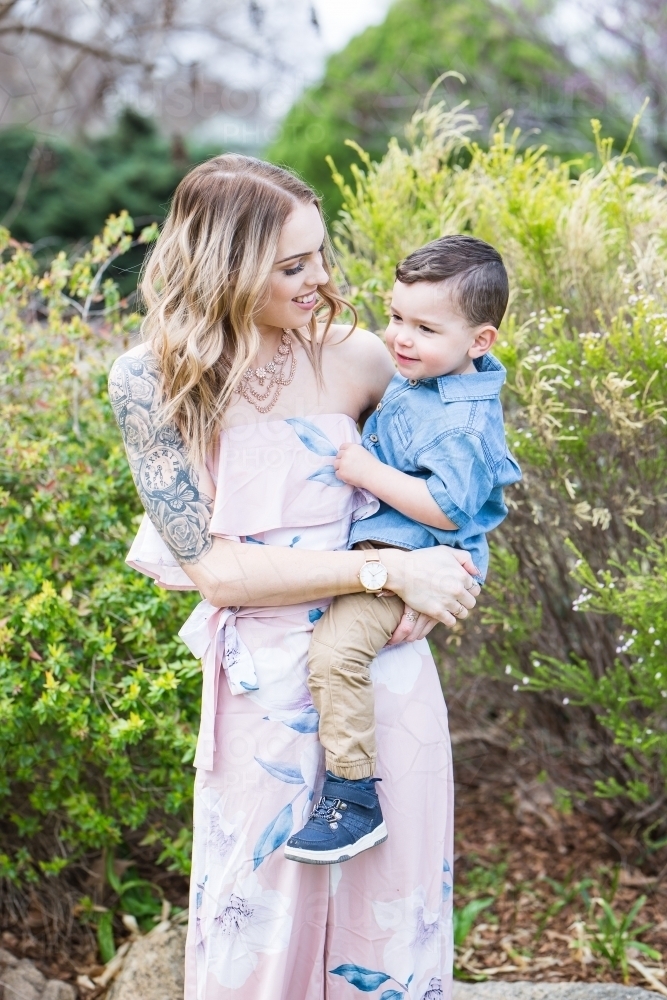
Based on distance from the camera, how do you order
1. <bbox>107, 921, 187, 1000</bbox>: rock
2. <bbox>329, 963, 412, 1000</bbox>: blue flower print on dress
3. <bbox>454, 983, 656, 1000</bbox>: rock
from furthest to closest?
<bbox>107, 921, 187, 1000</bbox>: rock → <bbox>454, 983, 656, 1000</bbox>: rock → <bbox>329, 963, 412, 1000</bbox>: blue flower print on dress

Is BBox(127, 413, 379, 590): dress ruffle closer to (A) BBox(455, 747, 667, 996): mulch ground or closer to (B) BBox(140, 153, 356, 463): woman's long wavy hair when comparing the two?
(B) BBox(140, 153, 356, 463): woman's long wavy hair

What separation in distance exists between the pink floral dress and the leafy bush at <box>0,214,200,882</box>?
0.65 m

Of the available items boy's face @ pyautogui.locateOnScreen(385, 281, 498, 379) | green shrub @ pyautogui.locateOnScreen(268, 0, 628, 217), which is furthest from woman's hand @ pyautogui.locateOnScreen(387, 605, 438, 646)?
green shrub @ pyautogui.locateOnScreen(268, 0, 628, 217)

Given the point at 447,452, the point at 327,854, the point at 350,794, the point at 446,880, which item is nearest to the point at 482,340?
the point at 447,452

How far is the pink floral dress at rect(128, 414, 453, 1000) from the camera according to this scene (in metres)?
2.02

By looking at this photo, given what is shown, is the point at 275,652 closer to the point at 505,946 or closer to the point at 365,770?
the point at 365,770

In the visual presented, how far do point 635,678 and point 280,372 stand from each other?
187 cm

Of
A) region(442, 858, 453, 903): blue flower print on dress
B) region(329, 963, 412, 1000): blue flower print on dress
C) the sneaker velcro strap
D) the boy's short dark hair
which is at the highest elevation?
the boy's short dark hair

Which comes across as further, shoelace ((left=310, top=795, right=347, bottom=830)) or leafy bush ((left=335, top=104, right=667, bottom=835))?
leafy bush ((left=335, top=104, right=667, bottom=835))

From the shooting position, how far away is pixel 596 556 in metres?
3.25

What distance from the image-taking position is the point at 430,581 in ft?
6.58

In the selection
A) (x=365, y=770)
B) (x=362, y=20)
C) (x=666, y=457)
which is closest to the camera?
(x=365, y=770)

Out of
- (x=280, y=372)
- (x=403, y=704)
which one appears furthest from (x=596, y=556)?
(x=280, y=372)

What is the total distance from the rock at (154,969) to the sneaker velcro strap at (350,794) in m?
1.30
